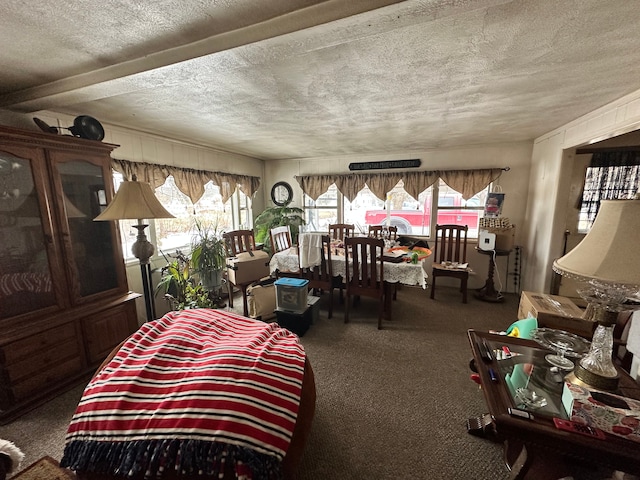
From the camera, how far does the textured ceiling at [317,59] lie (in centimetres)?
108

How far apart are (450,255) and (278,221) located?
117 inches

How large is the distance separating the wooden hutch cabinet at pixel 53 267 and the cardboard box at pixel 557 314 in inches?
133

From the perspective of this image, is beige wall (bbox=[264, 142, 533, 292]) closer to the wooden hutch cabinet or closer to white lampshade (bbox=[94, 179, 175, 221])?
white lampshade (bbox=[94, 179, 175, 221])

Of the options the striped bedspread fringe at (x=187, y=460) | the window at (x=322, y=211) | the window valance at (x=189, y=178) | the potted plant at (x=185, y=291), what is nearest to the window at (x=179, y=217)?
the window valance at (x=189, y=178)

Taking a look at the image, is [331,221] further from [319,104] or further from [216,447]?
[216,447]

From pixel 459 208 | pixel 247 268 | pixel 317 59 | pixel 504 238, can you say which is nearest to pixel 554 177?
pixel 504 238

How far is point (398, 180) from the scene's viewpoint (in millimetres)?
4320

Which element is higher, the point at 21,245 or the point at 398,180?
the point at 398,180

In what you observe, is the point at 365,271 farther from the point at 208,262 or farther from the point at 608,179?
the point at 608,179

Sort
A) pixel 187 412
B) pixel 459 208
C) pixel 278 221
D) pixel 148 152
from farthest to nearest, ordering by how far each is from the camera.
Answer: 1. pixel 278 221
2. pixel 459 208
3. pixel 148 152
4. pixel 187 412

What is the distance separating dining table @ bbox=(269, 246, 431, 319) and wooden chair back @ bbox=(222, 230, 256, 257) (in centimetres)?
55

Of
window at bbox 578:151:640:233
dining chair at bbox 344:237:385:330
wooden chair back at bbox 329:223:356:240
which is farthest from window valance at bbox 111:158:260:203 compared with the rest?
window at bbox 578:151:640:233

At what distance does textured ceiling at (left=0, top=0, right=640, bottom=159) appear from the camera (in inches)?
42.4

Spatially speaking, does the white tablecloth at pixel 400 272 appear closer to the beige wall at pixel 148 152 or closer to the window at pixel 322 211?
the window at pixel 322 211
